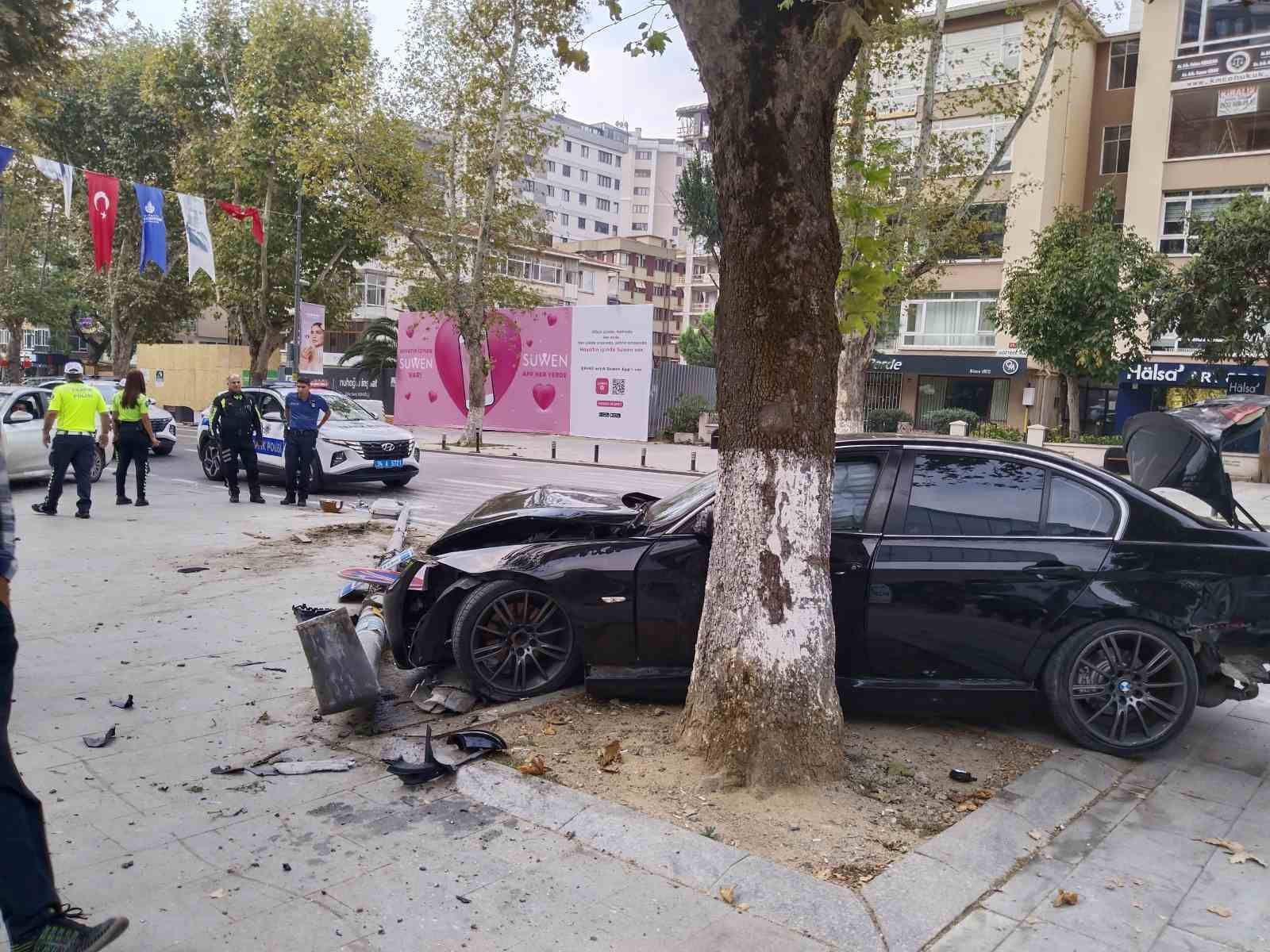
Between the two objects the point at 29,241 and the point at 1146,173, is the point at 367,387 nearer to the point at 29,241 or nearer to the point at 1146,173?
the point at 29,241

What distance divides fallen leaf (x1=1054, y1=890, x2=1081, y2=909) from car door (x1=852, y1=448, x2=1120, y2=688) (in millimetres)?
A: 1400

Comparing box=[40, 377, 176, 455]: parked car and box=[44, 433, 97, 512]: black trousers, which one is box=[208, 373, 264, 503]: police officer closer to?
box=[44, 433, 97, 512]: black trousers

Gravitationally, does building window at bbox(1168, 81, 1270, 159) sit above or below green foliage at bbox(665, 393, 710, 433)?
above

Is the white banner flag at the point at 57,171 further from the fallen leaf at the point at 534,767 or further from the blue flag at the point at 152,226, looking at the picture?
the fallen leaf at the point at 534,767

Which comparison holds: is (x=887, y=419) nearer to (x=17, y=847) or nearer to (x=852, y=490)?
(x=852, y=490)

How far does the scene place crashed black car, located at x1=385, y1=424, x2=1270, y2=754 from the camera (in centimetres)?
472

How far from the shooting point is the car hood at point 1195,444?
18.5ft

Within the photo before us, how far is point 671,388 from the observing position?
34.0 meters

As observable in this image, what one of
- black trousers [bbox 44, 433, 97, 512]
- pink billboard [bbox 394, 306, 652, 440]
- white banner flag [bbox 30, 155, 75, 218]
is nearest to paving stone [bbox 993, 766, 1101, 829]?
black trousers [bbox 44, 433, 97, 512]

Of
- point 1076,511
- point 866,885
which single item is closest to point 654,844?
point 866,885

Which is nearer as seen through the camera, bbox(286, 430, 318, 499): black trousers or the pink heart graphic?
bbox(286, 430, 318, 499): black trousers

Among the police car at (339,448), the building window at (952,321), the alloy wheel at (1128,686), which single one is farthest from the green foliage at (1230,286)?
the alloy wheel at (1128,686)

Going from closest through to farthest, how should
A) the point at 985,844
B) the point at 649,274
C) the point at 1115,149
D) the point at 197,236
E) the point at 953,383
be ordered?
the point at 985,844 → the point at 197,236 → the point at 1115,149 → the point at 953,383 → the point at 649,274

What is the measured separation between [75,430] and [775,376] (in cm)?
1030
